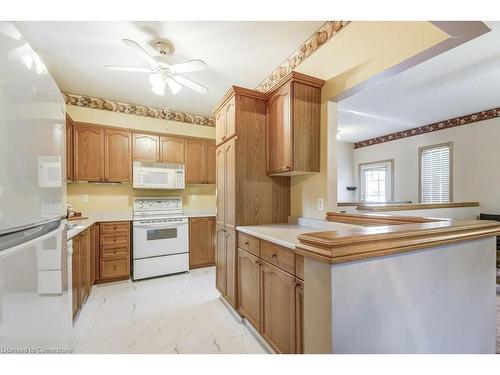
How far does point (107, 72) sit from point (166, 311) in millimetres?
2820

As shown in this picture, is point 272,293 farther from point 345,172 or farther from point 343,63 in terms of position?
point 345,172

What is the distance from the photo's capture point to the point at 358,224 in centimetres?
181

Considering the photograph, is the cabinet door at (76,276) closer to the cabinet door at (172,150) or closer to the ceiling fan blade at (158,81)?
the ceiling fan blade at (158,81)

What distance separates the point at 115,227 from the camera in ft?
10.0

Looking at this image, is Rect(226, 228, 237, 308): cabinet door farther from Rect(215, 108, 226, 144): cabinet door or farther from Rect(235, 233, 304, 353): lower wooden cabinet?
Rect(215, 108, 226, 144): cabinet door

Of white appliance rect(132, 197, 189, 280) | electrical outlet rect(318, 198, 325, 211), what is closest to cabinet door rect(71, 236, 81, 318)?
white appliance rect(132, 197, 189, 280)

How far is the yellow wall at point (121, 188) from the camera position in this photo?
3.31m

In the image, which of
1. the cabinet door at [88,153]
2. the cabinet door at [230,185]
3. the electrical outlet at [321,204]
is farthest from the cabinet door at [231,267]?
the cabinet door at [88,153]

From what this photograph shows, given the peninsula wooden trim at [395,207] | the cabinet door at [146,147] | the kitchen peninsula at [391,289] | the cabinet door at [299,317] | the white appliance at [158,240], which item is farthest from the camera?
the cabinet door at [146,147]

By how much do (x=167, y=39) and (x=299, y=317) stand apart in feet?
8.44

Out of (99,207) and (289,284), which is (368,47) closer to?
(289,284)

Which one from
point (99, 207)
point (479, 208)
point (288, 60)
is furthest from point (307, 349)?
point (479, 208)

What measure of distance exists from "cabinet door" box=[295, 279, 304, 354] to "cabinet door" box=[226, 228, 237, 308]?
90 centimetres

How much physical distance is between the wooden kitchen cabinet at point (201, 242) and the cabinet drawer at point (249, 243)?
5.39ft
